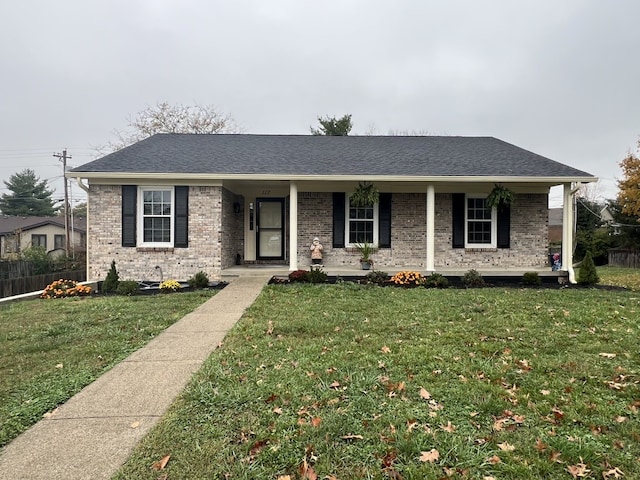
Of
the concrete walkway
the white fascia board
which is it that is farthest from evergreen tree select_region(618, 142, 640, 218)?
the concrete walkway

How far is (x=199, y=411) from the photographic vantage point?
3320 mm

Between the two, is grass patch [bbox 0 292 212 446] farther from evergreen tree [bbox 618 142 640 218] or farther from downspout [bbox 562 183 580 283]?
evergreen tree [bbox 618 142 640 218]

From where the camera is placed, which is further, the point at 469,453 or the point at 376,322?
the point at 376,322

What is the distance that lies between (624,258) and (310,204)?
72.4 feet

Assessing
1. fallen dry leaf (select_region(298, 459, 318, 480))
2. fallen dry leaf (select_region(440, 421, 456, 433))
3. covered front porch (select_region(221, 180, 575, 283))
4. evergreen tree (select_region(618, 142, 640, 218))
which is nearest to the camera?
fallen dry leaf (select_region(298, 459, 318, 480))

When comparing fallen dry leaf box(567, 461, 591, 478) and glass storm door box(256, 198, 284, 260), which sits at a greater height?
glass storm door box(256, 198, 284, 260)

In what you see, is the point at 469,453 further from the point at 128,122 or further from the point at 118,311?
the point at 128,122

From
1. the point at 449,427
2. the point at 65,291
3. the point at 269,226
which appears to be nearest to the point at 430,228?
the point at 269,226

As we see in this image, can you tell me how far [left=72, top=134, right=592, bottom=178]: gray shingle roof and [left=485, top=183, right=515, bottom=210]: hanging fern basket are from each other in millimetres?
497

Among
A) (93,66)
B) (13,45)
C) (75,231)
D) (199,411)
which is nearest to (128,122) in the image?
(93,66)

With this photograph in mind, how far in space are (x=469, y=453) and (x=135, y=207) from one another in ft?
35.4

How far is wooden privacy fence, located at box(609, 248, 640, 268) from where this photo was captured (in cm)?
2370

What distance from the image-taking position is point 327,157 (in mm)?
12742

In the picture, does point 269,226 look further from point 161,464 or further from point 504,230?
point 161,464
